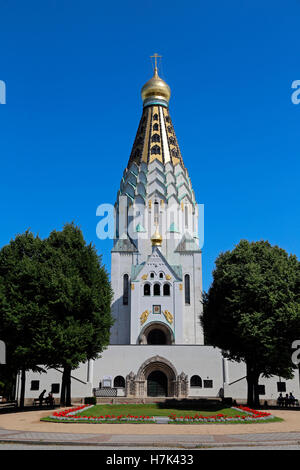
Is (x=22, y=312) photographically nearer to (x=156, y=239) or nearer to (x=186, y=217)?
(x=156, y=239)

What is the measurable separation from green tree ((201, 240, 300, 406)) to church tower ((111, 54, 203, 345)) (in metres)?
15.4

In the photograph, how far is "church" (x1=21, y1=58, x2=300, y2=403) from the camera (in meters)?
38.1

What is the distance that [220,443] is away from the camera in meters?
11.9

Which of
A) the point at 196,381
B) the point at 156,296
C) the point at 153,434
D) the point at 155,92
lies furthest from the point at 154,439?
the point at 155,92

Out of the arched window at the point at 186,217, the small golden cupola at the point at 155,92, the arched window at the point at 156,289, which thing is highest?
the small golden cupola at the point at 155,92

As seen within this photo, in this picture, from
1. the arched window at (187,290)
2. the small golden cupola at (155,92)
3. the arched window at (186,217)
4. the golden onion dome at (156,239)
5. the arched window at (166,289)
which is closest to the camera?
the arched window at (166,289)

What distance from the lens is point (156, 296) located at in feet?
153

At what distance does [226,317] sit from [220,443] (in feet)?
54.7

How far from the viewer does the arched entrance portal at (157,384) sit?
1563 inches

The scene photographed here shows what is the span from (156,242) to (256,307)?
2431cm

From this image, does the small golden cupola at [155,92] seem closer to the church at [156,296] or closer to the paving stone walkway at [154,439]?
the church at [156,296]

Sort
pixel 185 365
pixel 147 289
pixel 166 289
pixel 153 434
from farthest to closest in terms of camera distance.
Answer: pixel 147 289 < pixel 166 289 < pixel 185 365 < pixel 153 434

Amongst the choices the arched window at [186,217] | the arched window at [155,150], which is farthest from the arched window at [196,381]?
the arched window at [155,150]
